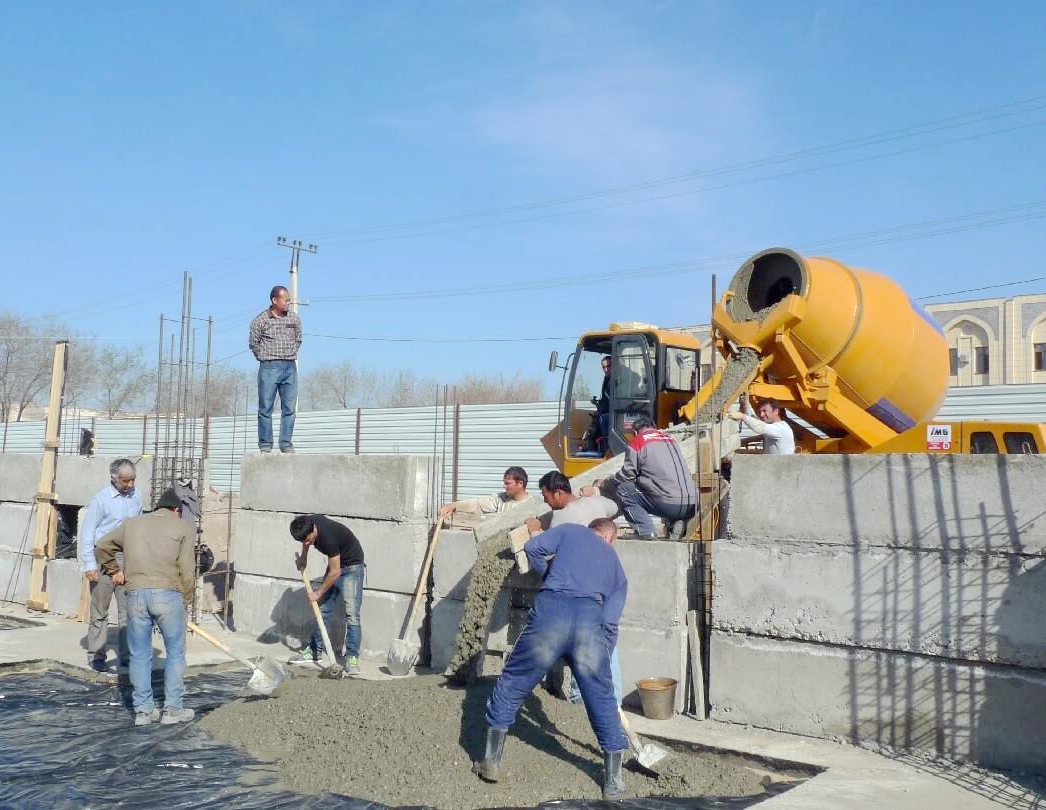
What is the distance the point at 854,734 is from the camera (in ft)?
20.3

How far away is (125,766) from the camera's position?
588cm

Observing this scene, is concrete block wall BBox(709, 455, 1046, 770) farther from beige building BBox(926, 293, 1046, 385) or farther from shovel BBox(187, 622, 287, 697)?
beige building BBox(926, 293, 1046, 385)

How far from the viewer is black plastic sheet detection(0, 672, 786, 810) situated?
5.27 m

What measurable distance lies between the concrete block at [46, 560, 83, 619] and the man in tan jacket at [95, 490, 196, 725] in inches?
210

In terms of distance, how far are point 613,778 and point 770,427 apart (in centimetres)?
367

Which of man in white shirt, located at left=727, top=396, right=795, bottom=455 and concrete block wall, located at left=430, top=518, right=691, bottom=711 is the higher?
man in white shirt, located at left=727, top=396, right=795, bottom=455

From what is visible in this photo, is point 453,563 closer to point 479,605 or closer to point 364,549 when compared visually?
point 479,605

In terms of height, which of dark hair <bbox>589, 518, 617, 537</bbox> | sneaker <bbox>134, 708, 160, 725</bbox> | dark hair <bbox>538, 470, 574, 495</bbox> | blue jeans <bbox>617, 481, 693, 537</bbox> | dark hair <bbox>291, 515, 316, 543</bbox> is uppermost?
dark hair <bbox>538, 470, 574, 495</bbox>

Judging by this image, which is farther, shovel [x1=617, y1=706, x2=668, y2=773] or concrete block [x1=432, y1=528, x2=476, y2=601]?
concrete block [x1=432, y1=528, x2=476, y2=601]

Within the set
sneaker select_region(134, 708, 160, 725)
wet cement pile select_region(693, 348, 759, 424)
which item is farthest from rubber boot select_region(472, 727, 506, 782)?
wet cement pile select_region(693, 348, 759, 424)

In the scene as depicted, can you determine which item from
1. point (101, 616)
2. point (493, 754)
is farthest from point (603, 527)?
point (101, 616)

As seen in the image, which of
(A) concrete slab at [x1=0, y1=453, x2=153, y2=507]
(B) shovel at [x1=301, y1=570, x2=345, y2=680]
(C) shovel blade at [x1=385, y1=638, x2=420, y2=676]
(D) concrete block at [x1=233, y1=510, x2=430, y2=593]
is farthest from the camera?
(A) concrete slab at [x1=0, y1=453, x2=153, y2=507]

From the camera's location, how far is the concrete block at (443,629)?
848 centimetres

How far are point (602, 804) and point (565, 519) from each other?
228 centimetres
